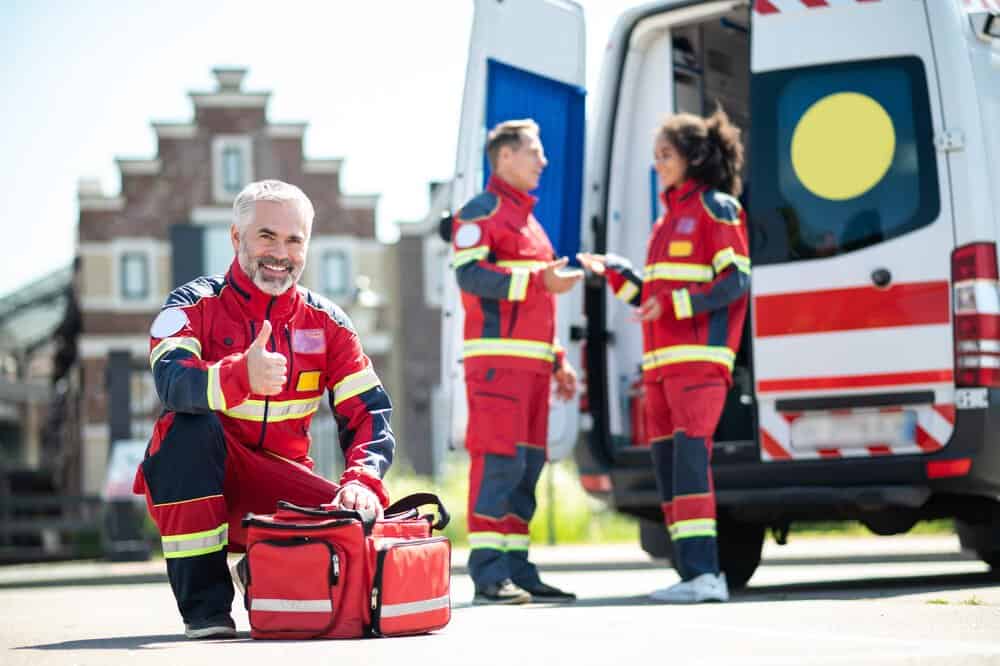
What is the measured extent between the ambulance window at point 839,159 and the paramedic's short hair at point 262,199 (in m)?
2.80

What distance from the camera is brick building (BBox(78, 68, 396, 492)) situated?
3519cm

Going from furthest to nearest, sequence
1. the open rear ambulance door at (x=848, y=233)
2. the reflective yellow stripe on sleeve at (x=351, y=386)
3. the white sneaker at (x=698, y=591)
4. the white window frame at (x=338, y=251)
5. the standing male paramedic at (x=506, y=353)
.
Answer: the white window frame at (x=338, y=251) → the open rear ambulance door at (x=848, y=233) → the standing male paramedic at (x=506, y=353) → the white sneaker at (x=698, y=591) → the reflective yellow stripe on sleeve at (x=351, y=386)

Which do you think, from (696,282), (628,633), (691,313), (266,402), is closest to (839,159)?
(696,282)

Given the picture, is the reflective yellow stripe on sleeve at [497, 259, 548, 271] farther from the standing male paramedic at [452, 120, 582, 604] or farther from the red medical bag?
the red medical bag

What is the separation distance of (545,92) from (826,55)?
1.34 m

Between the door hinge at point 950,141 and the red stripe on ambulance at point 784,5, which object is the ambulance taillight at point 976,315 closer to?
the door hinge at point 950,141

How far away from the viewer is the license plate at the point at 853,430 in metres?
7.41

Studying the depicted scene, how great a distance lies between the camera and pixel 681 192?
7.54m

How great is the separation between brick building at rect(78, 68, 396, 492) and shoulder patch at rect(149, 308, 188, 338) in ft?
98.3

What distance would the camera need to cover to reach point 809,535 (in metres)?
18.9

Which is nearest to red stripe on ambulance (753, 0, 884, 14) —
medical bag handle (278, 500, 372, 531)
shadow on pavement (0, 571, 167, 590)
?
medical bag handle (278, 500, 372, 531)

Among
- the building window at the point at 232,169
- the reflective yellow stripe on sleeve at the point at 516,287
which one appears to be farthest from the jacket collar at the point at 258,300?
the building window at the point at 232,169

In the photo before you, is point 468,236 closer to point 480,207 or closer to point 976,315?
point 480,207

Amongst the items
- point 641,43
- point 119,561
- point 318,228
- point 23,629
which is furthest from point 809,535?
point 318,228
